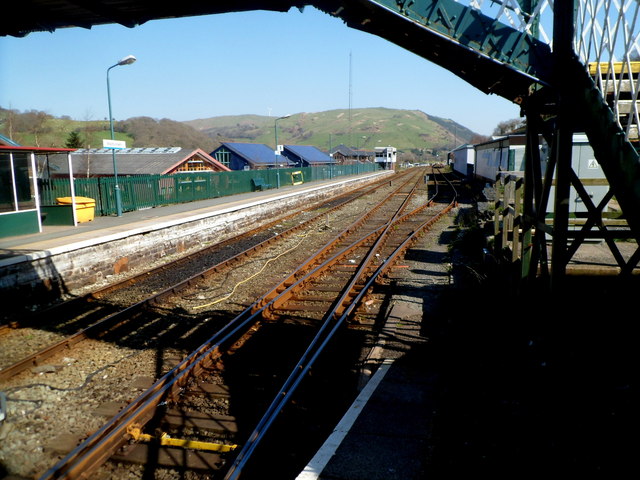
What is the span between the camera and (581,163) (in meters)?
12.3

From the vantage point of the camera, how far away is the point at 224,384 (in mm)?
5645

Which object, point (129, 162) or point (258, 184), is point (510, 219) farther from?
point (129, 162)

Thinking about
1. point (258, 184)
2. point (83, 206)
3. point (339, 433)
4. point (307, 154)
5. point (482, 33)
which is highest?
point (307, 154)

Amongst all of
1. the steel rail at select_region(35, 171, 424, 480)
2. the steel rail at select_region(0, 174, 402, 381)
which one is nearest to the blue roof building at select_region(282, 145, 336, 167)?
the steel rail at select_region(0, 174, 402, 381)

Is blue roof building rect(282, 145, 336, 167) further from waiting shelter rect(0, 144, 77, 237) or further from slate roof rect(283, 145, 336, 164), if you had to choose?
waiting shelter rect(0, 144, 77, 237)

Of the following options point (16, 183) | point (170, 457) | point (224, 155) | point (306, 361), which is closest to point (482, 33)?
point (306, 361)

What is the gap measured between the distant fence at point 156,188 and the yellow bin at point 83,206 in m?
1.28

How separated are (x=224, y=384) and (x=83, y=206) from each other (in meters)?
12.8

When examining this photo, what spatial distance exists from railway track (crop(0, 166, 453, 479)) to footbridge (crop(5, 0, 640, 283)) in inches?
130

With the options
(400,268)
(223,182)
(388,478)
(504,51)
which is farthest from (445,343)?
(223,182)

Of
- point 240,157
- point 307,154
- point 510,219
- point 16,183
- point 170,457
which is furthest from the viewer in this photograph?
Answer: point 307,154

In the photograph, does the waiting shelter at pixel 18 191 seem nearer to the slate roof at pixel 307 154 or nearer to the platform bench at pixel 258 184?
the platform bench at pixel 258 184

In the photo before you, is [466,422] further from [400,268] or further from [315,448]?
[400,268]

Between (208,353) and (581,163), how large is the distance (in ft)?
35.6
